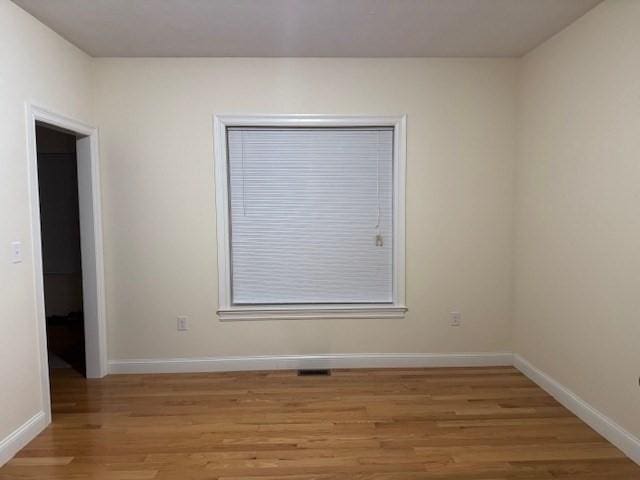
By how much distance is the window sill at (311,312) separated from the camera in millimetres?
3838

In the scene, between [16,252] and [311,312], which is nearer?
[16,252]

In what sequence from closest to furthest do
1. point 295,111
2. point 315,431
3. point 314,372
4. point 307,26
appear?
point 315,431 < point 307,26 < point 295,111 < point 314,372

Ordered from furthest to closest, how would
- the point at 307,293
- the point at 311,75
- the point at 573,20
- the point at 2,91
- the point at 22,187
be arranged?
1. the point at 307,293
2. the point at 311,75
3. the point at 573,20
4. the point at 22,187
5. the point at 2,91

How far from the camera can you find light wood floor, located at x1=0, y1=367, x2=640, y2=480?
2.40 m

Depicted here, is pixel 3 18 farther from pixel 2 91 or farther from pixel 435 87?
pixel 435 87

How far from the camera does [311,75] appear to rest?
144 inches

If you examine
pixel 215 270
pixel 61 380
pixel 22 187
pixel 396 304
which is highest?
pixel 22 187

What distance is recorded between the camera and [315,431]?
280 cm

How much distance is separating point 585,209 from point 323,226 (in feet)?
6.56

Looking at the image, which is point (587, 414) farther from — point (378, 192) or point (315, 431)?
point (378, 192)

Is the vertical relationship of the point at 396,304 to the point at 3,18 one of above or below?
below

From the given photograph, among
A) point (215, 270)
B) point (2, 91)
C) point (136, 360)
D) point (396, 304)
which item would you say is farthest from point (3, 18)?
point (396, 304)

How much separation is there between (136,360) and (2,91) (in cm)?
234

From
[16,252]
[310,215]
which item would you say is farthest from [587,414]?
[16,252]
